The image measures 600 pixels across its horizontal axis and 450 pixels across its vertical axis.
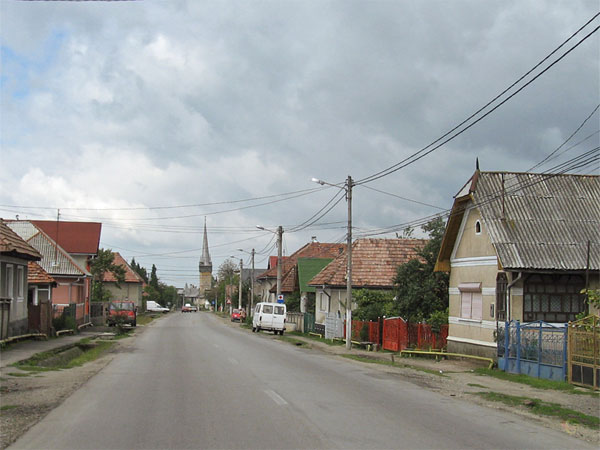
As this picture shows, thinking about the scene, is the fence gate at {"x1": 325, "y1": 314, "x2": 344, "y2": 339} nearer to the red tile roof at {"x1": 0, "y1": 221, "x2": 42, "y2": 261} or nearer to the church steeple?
the red tile roof at {"x1": 0, "y1": 221, "x2": 42, "y2": 261}

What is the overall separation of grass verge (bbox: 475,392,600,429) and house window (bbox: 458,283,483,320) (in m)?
8.85

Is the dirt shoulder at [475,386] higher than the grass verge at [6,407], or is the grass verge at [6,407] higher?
the grass verge at [6,407]

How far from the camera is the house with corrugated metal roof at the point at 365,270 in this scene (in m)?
40.2

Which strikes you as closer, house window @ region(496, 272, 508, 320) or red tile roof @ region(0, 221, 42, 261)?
house window @ region(496, 272, 508, 320)

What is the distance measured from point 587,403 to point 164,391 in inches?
344

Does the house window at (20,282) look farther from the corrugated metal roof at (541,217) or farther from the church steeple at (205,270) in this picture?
the church steeple at (205,270)

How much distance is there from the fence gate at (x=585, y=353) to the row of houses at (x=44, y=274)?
58.7 ft

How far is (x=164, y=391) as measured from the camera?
13398 mm

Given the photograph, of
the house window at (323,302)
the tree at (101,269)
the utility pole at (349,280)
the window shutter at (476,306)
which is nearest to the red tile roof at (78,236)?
the tree at (101,269)

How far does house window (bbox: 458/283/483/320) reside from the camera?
23.3 metres

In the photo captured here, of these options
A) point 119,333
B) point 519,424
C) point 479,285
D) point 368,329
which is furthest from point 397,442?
point 119,333

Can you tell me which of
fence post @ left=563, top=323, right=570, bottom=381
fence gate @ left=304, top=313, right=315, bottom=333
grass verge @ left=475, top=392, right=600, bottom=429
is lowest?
fence gate @ left=304, top=313, right=315, bottom=333

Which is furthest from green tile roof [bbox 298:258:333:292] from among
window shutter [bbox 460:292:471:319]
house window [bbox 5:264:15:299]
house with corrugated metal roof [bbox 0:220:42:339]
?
house window [bbox 5:264:15:299]

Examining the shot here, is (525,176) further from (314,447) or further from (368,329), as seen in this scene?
(314,447)
